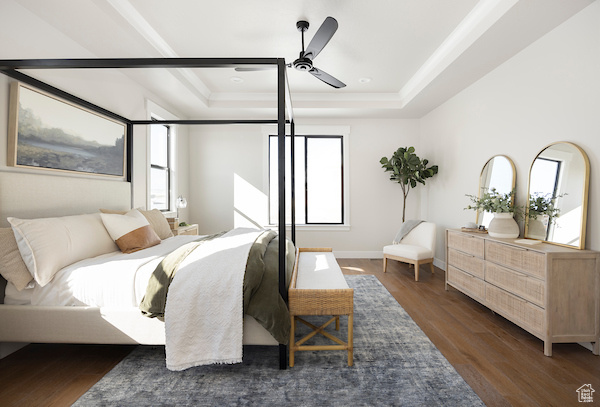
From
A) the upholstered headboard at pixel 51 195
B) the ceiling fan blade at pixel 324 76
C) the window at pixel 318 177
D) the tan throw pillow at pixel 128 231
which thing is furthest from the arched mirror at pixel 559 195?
the upholstered headboard at pixel 51 195

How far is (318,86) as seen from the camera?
4.48 m

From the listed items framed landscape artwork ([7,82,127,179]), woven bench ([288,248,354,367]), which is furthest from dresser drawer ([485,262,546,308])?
framed landscape artwork ([7,82,127,179])

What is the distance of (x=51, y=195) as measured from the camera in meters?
2.48

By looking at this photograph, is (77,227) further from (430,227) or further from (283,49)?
(430,227)

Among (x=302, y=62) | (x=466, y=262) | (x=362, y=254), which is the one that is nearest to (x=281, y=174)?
(x=302, y=62)

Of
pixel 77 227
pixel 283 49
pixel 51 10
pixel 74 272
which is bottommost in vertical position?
pixel 74 272

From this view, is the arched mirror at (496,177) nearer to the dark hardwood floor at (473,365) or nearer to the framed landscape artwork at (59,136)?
the dark hardwood floor at (473,365)

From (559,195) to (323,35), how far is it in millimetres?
2372

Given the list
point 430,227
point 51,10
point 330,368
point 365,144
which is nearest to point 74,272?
point 330,368

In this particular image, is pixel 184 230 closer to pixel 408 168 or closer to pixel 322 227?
pixel 322 227

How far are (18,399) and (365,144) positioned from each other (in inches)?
204

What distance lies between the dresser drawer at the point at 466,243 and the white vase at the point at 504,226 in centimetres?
16

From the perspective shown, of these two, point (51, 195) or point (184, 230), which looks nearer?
point (51, 195)

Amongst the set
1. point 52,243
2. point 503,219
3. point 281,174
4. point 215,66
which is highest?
point 215,66
